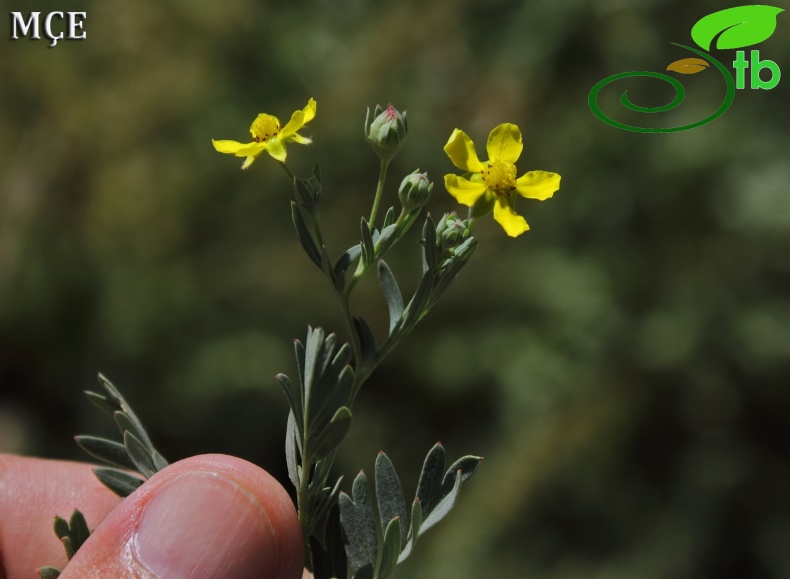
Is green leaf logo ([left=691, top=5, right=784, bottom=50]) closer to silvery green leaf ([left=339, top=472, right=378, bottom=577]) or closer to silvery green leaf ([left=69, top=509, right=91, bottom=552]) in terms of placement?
silvery green leaf ([left=339, top=472, right=378, bottom=577])

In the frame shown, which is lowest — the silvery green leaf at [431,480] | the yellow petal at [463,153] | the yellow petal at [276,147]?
the silvery green leaf at [431,480]

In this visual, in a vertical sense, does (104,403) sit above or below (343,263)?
below

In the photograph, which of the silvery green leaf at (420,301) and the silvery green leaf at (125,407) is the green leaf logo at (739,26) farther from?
the silvery green leaf at (125,407)

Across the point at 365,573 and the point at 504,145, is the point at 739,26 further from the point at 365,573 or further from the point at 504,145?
the point at 365,573

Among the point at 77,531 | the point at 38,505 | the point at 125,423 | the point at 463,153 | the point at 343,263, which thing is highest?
the point at 463,153

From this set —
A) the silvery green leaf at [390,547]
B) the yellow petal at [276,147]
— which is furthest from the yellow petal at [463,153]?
the silvery green leaf at [390,547]

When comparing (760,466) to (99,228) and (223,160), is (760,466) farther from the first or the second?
(99,228)

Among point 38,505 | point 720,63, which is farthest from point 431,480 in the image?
point 720,63
